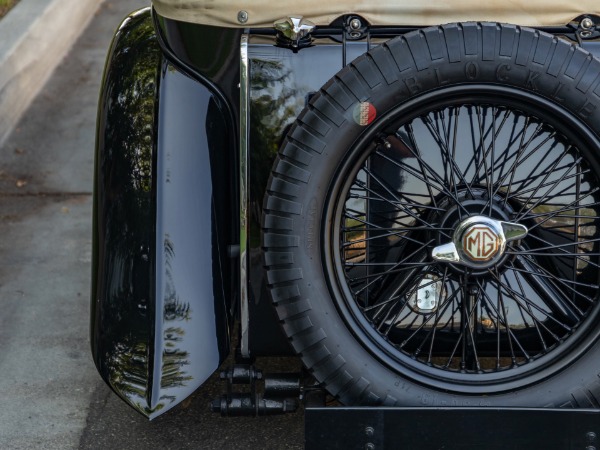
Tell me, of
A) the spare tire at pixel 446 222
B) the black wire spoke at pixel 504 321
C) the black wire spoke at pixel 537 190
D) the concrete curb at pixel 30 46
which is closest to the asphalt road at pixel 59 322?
the concrete curb at pixel 30 46

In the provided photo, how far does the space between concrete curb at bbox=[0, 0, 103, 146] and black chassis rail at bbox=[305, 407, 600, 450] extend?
4.03 meters

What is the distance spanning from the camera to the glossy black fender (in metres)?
2.89

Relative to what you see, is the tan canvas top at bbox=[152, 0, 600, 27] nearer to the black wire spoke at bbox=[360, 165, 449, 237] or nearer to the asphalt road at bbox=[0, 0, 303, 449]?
the black wire spoke at bbox=[360, 165, 449, 237]

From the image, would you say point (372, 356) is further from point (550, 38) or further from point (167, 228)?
point (550, 38)

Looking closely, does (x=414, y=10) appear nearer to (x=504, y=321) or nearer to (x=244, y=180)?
(x=244, y=180)

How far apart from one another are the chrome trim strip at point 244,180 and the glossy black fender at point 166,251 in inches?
4.9

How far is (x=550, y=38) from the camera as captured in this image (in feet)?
8.38

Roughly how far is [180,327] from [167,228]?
296 millimetres

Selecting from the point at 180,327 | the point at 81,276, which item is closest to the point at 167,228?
the point at 180,327

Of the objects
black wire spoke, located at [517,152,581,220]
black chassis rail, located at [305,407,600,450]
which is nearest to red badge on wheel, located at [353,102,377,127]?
black wire spoke, located at [517,152,581,220]

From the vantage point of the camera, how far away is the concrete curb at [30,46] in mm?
6238

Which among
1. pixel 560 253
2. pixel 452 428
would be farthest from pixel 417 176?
pixel 452 428

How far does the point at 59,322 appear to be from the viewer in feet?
13.5

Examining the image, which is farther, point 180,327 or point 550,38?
point 180,327
